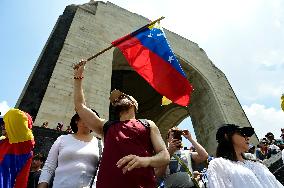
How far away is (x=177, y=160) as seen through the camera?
3.48 m

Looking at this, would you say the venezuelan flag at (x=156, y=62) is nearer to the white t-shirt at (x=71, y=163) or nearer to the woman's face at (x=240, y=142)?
the woman's face at (x=240, y=142)

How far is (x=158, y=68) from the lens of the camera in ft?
14.1

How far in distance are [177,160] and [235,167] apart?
0.90m

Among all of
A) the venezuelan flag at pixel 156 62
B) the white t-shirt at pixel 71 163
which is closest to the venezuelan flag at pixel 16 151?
the white t-shirt at pixel 71 163

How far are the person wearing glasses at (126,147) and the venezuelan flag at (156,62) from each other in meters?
1.49

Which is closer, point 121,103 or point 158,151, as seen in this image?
point 158,151

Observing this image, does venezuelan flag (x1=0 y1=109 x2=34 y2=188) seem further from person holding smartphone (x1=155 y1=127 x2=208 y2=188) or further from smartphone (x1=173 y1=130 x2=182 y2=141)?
smartphone (x1=173 y1=130 x2=182 y2=141)

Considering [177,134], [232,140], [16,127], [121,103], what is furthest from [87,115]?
[232,140]

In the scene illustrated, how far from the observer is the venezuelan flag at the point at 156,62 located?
4.08m

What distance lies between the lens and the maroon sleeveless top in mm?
2082

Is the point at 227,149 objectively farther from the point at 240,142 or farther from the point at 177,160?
the point at 177,160

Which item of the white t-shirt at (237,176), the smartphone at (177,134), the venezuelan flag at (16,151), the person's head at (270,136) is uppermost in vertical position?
the person's head at (270,136)

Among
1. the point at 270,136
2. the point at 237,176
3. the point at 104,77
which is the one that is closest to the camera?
the point at 237,176

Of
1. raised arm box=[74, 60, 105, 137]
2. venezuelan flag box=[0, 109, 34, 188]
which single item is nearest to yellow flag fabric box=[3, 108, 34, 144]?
venezuelan flag box=[0, 109, 34, 188]
